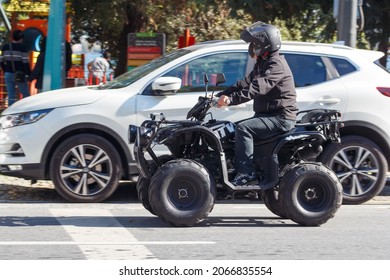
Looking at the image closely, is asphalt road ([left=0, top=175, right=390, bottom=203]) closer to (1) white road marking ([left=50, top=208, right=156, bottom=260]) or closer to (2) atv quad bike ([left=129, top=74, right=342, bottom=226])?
(1) white road marking ([left=50, top=208, right=156, bottom=260])

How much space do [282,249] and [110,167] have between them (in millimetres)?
2982

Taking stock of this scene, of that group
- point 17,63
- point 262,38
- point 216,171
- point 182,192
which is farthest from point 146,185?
point 17,63

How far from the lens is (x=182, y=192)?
7.85 metres

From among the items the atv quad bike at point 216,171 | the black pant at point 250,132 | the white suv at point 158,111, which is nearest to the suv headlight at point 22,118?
the white suv at point 158,111

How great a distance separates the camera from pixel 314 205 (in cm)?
806

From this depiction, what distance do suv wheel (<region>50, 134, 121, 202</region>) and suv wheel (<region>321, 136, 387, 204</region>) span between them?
2.43 m

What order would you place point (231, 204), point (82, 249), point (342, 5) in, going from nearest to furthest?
point (82, 249) → point (231, 204) → point (342, 5)

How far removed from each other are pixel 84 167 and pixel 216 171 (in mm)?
2035

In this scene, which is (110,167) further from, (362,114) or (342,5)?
(342,5)

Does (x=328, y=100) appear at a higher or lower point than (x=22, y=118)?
higher

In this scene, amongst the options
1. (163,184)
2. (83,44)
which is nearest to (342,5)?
(163,184)

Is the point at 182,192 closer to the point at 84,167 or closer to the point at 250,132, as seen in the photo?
the point at 250,132


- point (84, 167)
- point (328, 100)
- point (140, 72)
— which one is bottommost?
point (84, 167)

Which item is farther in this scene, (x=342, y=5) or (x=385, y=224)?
(x=342, y=5)
